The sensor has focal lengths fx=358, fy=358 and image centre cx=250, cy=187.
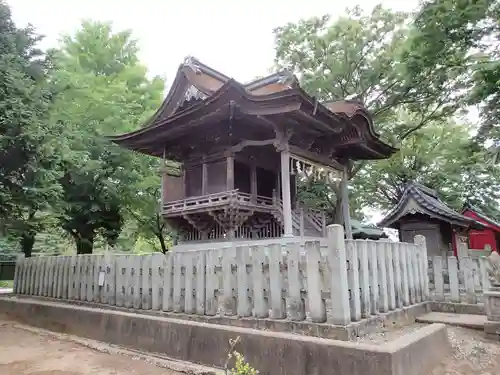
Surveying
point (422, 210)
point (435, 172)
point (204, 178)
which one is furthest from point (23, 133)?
point (435, 172)

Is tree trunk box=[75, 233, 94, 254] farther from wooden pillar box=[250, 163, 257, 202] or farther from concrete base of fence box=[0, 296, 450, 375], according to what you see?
concrete base of fence box=[0, 296, 450, 375]

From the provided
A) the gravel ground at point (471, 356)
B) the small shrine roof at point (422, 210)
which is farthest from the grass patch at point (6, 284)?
the gravel ground at point (471, 356)

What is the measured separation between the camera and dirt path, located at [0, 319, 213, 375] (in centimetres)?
402

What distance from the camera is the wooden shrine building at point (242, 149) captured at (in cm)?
960

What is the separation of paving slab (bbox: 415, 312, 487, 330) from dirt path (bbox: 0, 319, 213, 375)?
3621mm

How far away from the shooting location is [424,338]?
343 centimetres

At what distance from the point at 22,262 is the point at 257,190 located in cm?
683

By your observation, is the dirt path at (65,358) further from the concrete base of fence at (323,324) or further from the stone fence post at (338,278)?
the stone fence post at (338,278)

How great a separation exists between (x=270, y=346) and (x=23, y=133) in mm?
6669

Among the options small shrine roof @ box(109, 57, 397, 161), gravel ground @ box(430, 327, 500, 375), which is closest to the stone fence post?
gravel ground @ box(430, 327, 500, 375)

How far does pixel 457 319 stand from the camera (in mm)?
5266

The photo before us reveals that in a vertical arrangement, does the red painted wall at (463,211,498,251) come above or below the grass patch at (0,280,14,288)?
above

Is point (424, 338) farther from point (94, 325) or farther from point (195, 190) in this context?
point (195, 190)

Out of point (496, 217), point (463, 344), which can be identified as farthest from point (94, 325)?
point (496, 217)
